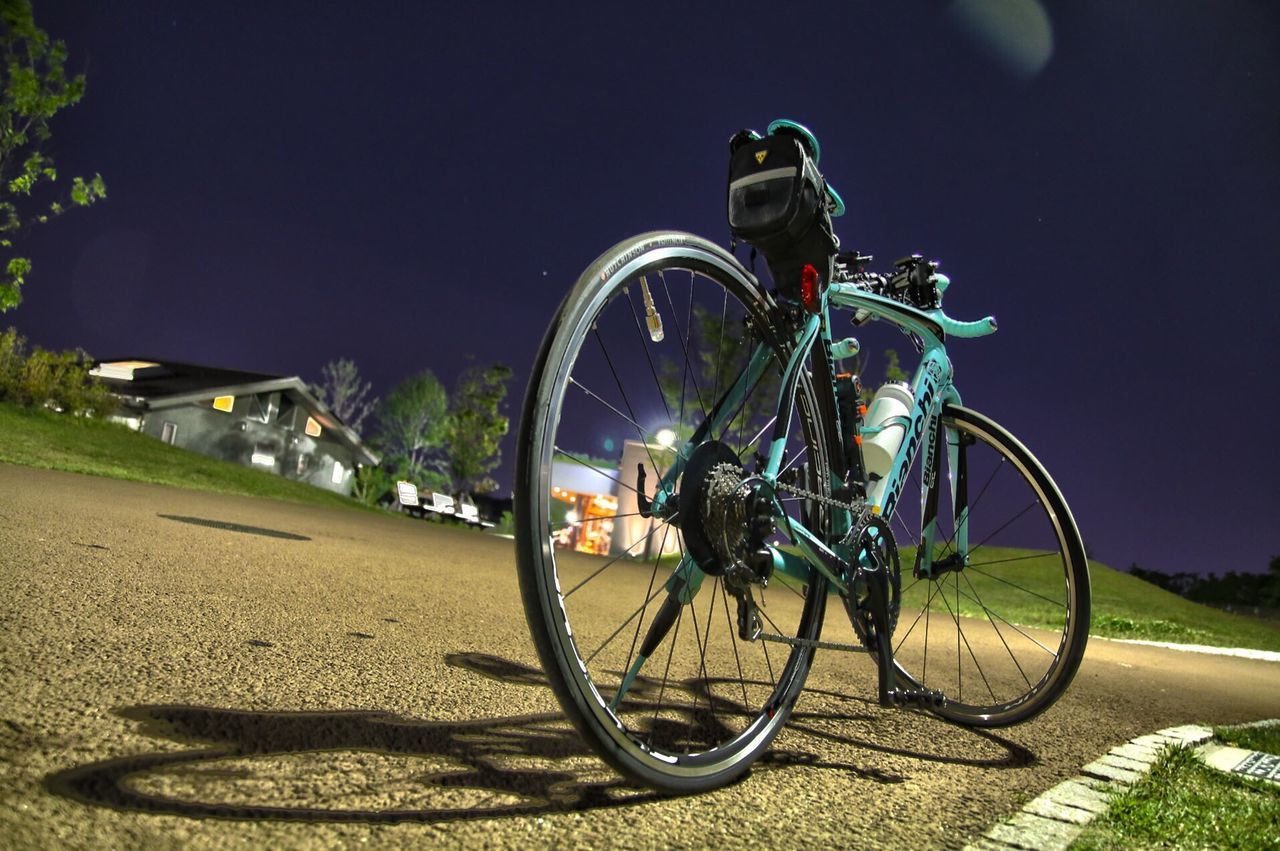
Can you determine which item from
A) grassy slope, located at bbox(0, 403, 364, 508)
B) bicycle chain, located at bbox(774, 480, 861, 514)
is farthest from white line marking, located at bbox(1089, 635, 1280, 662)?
grassy slope, located at bbox(0, 403, 364, 508)

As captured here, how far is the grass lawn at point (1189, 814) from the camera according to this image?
2.04m

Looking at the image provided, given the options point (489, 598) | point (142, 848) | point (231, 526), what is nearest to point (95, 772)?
point (142, 848)

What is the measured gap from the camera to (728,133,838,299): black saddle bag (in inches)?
101

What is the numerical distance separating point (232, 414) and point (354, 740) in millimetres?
40282

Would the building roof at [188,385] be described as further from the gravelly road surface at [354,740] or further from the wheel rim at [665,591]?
the wheel rim at [665,591]

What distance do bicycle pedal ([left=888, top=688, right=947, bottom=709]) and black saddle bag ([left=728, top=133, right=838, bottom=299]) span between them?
1.54m

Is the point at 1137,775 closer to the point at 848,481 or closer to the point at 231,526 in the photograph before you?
the point at 848,481

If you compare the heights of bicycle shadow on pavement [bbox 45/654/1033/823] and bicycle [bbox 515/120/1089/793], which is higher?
bicycle [bbox 515/120/1089/793]

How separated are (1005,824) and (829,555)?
0.96 m

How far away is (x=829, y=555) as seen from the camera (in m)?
2.71

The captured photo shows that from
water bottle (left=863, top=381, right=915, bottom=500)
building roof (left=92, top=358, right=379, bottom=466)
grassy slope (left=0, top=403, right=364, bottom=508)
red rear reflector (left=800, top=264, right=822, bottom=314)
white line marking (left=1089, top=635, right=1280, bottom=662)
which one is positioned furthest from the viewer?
building roof (left=92, top=358, right=379, bottom=466)

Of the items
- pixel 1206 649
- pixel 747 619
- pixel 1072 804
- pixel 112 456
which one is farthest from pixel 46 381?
pixel 1206 649

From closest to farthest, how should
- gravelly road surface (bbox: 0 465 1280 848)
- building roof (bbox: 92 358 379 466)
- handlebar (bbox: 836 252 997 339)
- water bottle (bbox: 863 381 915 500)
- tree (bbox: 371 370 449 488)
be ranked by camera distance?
gravelly road surface (bbox: 0 465 1280 848) → water bottle (bbox: 863 381 915 500) → handlebar (bbox: 836 252 997 339) → building roof (bbox: 92 358 379 466) → tree (bbox: 371 370 449 488)

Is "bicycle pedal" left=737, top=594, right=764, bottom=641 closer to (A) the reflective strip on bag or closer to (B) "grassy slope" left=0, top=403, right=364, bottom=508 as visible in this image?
(A) the reflective strip on bag
